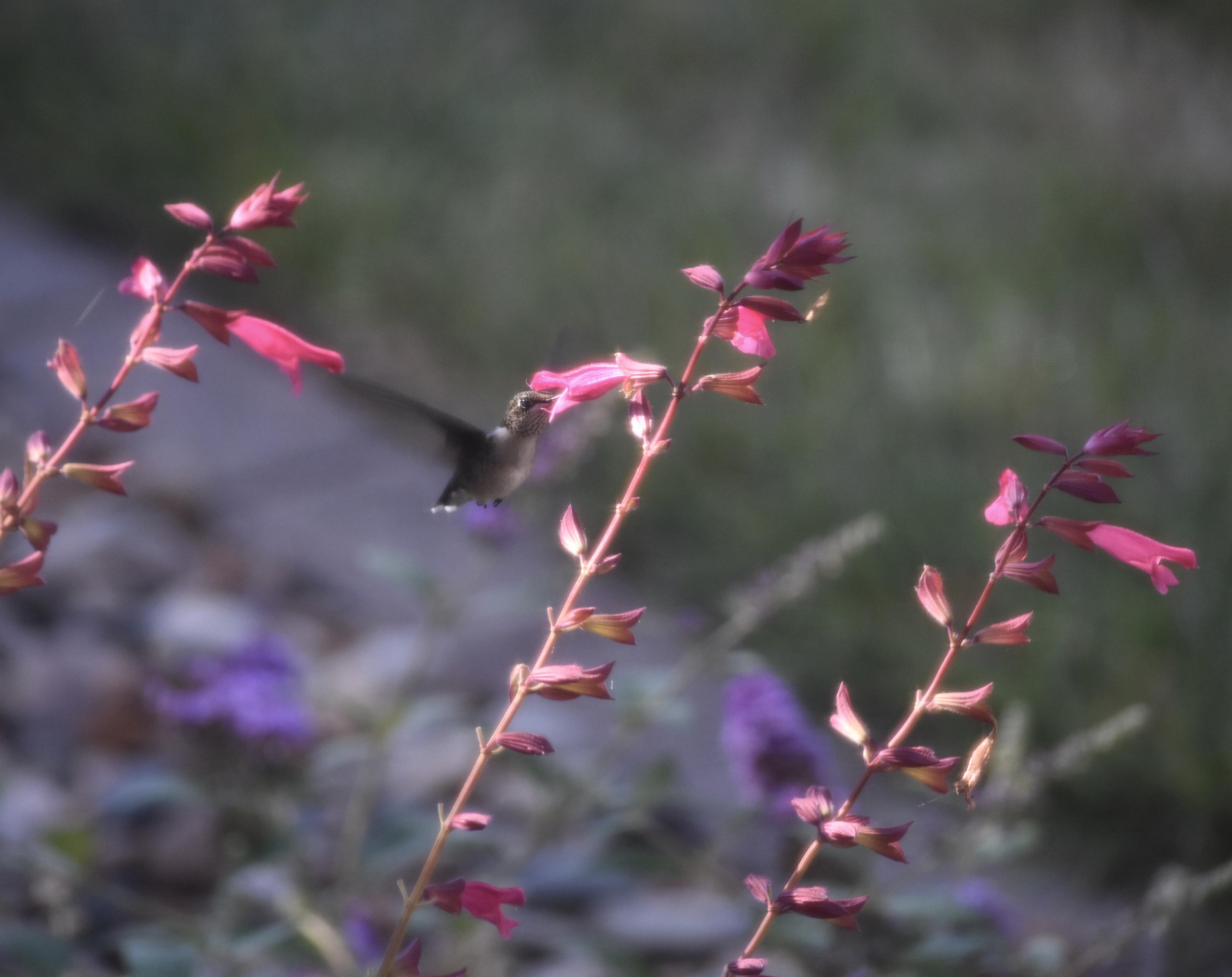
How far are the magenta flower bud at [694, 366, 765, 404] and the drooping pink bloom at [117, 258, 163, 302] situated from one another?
32 centimetres

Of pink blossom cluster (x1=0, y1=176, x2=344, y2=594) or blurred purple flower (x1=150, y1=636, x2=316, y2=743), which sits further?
blurred purple flower (x1=150, y1=636, x2=316, y2=743)

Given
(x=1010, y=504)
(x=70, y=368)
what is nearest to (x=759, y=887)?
(x=1010, y=504)

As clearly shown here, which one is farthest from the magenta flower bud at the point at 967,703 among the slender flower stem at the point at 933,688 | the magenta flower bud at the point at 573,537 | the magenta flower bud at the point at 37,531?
the magenta flower bud at the point at 37,531

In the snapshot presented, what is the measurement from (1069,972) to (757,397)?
3.61 ft

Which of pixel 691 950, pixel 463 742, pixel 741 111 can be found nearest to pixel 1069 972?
pixel 691 950

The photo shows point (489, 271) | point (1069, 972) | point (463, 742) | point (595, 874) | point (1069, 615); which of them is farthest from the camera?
point (489, 271)

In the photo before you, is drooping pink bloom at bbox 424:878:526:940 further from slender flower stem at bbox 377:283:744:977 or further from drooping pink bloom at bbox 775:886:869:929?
drooping pink bloom at bbox 775:886:869:929

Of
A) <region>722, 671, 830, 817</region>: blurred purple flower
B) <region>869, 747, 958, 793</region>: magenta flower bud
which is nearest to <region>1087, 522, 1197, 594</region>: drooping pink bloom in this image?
<region>869, 747, 958, 793</region>: magenta flower bud

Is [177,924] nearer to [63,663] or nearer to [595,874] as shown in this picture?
[595,874]

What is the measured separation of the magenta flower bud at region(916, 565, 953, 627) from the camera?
68 centimetres

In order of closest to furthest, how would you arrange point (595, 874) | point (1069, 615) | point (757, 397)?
1. point (757, 397)
2. point (595, 874)
3. point (1069, 615)

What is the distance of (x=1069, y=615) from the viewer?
289 cm

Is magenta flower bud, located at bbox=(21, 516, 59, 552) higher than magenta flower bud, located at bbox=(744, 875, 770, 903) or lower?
higher

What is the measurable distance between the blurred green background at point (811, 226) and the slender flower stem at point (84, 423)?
0.44 metres
